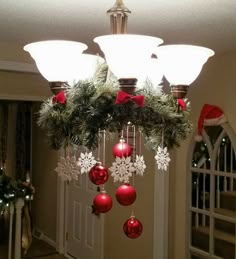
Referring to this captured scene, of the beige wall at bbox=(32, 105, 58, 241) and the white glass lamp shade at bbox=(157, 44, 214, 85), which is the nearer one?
the white glass lamp shade at bbox=(157, 44, 214, 85)

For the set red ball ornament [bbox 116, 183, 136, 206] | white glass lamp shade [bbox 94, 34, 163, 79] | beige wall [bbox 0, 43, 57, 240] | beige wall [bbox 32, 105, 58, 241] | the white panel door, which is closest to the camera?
white glass lamp shade [bbox 94, 34, 163, 79]

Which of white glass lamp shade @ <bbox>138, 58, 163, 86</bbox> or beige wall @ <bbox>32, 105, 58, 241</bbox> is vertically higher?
white glass lamp shade @ <bbox>138, 58, 163, 86</bbox>

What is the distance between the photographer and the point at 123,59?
42.0 inches

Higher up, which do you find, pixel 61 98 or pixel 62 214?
pixel 61 98

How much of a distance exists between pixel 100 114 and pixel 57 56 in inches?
10.1

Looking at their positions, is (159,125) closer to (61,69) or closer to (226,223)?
(61,69)

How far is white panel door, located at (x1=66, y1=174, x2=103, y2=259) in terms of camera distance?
12.9 feet

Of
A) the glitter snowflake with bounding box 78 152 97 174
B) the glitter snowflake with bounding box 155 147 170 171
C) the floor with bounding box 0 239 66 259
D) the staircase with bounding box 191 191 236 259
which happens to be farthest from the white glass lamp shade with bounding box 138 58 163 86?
the floor with bounding box 0 239 66 259

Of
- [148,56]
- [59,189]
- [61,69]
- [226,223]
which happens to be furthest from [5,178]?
[148,56]

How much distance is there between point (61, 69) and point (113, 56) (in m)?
0.25

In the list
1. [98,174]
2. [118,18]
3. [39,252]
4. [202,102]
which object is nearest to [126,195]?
[98,174]

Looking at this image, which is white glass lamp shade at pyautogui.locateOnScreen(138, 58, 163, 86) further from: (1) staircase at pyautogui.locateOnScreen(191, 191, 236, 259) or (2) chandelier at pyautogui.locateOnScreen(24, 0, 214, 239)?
(1) staircase at pyautogui.locateOnScreen(191, 191, 236, 259)

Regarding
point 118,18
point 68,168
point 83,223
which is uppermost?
point 118,18

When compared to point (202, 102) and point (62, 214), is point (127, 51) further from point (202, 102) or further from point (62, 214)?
point (62, 214)
